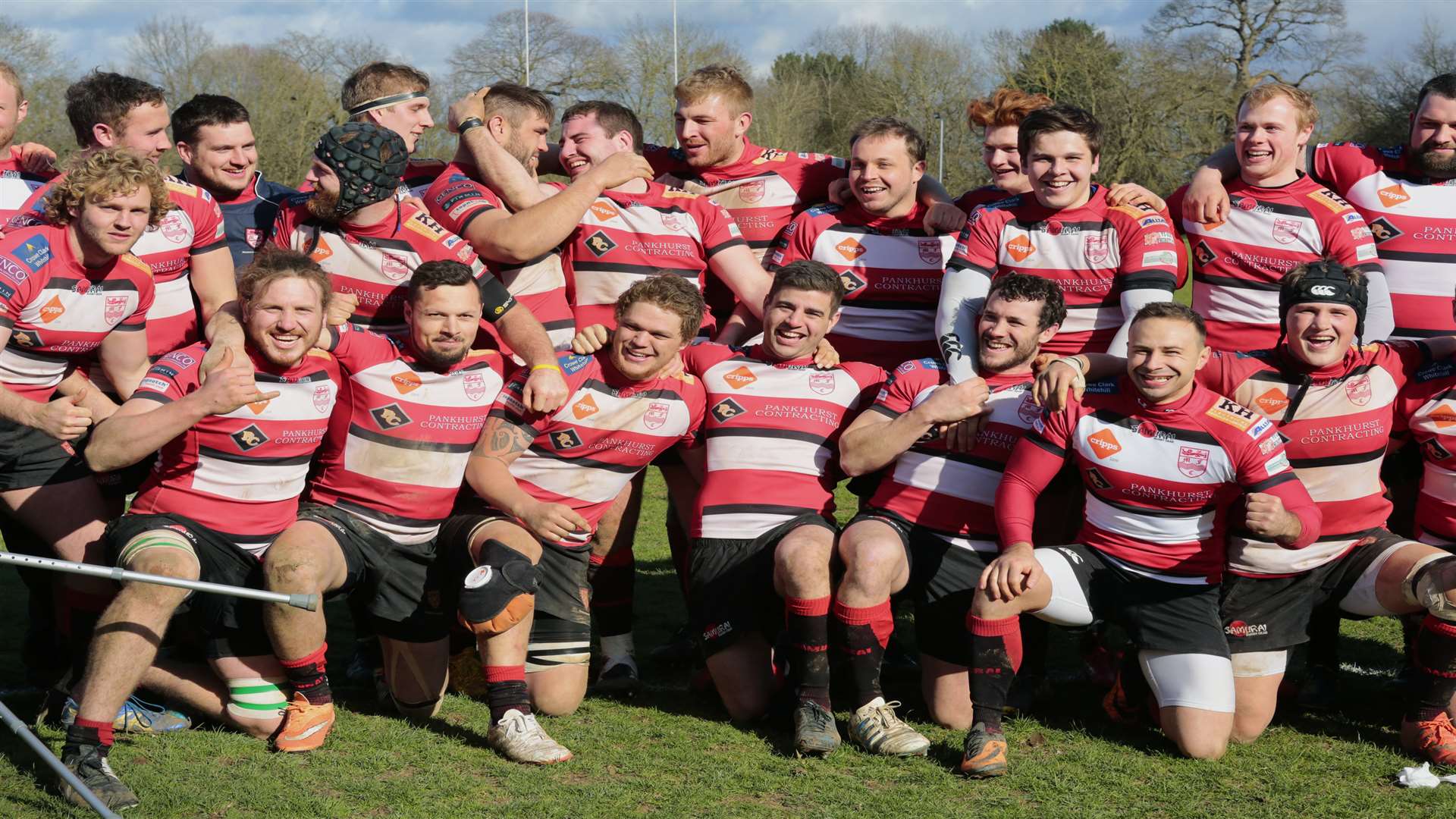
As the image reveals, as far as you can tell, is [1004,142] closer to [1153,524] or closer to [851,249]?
[851,249]

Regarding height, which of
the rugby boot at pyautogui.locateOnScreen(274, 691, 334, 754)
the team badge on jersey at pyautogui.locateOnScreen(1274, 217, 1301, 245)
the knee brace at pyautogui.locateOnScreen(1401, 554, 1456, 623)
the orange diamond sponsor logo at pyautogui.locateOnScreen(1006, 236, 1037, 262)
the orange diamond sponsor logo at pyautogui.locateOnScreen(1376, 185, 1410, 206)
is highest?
the orange diamond sponsor logo at pyautogui.locateOnScreen(1376, 185, 1410, 206)

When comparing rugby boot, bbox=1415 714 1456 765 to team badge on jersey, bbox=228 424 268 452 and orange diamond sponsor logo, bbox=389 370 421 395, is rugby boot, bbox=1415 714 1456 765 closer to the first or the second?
orange diamond sponsor logo, bbox=389 370 421 395

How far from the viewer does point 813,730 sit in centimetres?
474

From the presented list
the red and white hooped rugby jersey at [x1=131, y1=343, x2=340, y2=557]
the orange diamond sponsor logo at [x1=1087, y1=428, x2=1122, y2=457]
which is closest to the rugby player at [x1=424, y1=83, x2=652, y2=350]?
the red and white hooped rugby jersey at [x1=131, y1=343, x2=340, y2=557]

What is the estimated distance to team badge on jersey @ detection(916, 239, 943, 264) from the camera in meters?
6.06

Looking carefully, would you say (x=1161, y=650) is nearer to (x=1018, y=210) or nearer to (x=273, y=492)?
(x=1018, y=210)

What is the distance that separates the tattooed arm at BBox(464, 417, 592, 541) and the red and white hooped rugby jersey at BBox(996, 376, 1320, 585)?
1.65m

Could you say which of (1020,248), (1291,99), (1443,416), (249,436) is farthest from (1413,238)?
(249,436)

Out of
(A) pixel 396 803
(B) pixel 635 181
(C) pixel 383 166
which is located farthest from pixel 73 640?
(B) pixel 635 181

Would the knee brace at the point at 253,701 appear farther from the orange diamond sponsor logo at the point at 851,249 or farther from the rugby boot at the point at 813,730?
the orange diamond sponsor logo at the point at 851,249

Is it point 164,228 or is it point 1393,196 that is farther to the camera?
point 1393,196

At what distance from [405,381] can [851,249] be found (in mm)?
2195

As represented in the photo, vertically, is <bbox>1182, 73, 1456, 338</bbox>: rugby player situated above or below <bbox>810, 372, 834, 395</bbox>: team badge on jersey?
above

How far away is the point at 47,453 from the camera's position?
509 centimetres
